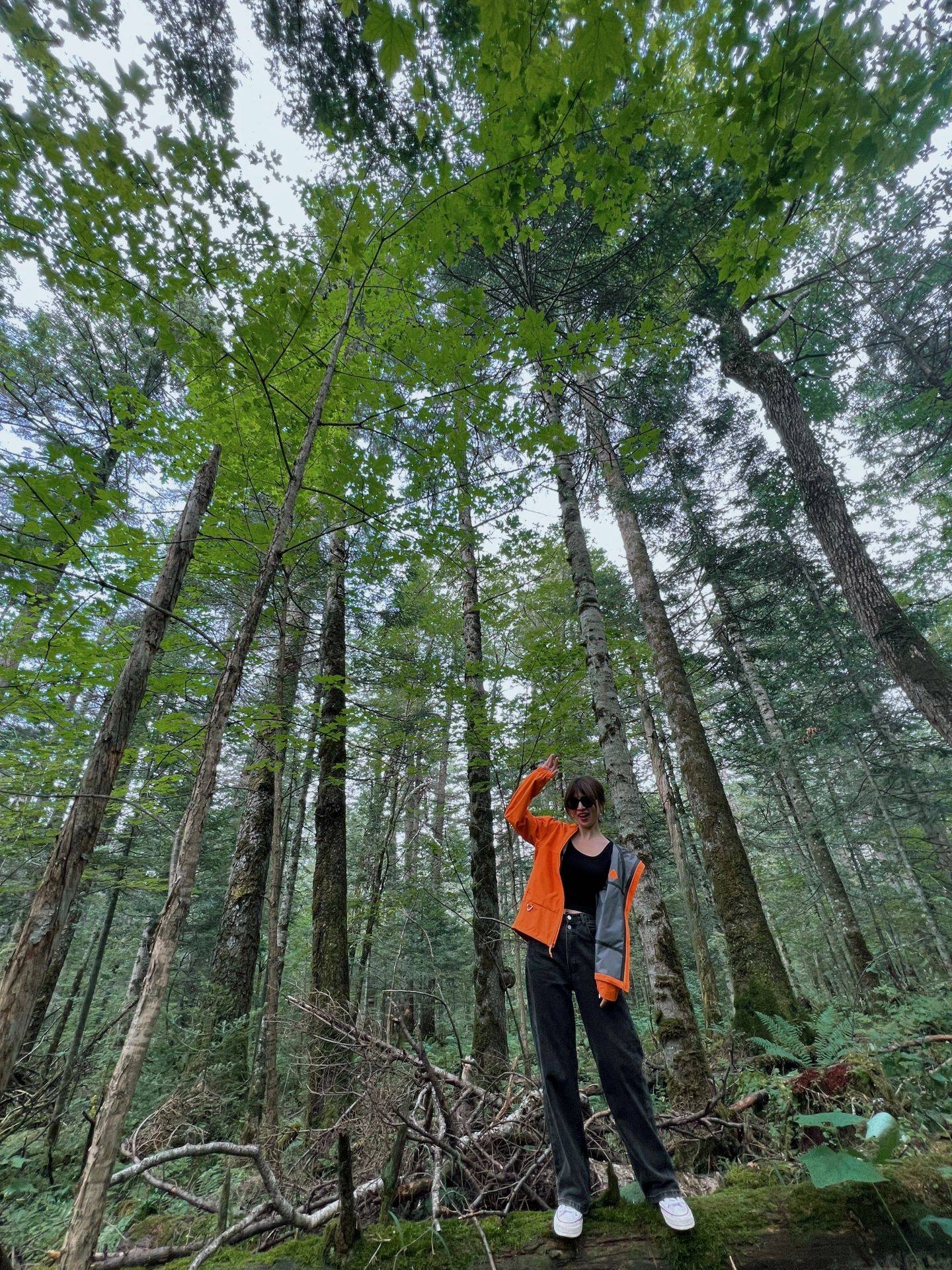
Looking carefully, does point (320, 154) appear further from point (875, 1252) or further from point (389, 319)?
point (875, 1252)

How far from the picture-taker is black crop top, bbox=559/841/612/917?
2738 mm

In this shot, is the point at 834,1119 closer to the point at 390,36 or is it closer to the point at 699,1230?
the point at 699,1230

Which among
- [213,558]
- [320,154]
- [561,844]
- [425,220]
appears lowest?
[561,844]

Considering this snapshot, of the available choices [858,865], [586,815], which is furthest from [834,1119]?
[858,865]

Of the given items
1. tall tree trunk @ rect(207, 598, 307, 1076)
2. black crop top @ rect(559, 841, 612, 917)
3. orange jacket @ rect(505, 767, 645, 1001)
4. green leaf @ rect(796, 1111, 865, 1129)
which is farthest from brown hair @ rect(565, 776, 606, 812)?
tall tree trunk @ rect(207, 598, 307, 1076)

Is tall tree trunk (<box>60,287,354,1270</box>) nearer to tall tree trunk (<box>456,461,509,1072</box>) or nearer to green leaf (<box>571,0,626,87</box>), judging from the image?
green leaf (<box>571,0,626,87</box>)

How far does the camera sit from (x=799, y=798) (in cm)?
1191

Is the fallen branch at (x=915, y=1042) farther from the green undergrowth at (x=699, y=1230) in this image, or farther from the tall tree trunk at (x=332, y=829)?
the tall tree trunk at (x=332, y=829)

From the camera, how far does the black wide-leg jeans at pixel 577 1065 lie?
224 centimetres

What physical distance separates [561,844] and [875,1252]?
1787mm

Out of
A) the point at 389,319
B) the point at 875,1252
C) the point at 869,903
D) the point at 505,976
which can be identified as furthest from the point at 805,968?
the point at 389,319

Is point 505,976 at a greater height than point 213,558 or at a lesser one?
lesser

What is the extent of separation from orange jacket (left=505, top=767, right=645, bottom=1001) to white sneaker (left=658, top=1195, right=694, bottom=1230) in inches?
27.1

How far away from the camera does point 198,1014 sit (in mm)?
7594
